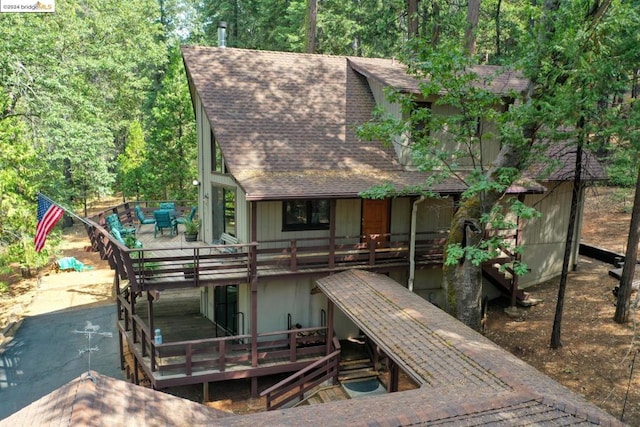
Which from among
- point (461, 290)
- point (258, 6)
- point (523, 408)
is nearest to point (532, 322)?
point (461, 290)

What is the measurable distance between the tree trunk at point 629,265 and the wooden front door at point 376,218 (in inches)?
245

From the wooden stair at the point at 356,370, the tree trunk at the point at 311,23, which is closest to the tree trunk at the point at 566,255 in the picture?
the wooden stair at the point at 356,370

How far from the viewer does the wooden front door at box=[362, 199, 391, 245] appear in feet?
47.3

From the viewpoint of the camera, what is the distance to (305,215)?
13852mm

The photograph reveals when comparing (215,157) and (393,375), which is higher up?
(215,157)

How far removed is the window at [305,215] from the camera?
537 inches

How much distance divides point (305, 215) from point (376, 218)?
2217mm

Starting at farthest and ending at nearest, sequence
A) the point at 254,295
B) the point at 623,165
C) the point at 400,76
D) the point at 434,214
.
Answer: the point at 400,76
the point at 434,214
the point at 254,295
the point at 623,165

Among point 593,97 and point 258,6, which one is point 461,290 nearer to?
point 593,97

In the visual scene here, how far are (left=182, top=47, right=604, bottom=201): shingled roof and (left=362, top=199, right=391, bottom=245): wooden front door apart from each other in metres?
0.89

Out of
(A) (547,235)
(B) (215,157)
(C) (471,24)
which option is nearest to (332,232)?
(B) (215,157)

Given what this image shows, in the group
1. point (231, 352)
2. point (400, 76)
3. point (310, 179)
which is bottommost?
point (231, 352)

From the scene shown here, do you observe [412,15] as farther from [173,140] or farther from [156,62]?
[156,62]

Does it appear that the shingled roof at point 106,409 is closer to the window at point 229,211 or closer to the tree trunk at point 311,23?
the window at point 229,211
